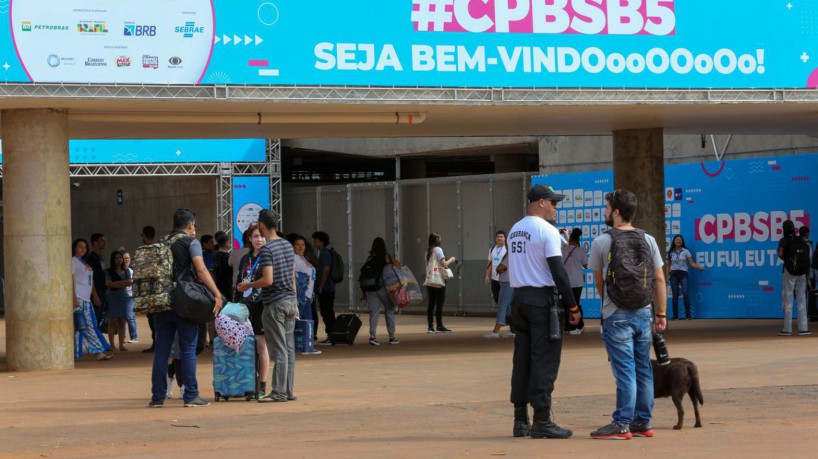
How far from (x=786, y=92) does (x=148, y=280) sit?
9.79 meters

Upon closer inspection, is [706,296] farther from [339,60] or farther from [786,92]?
[339,60]

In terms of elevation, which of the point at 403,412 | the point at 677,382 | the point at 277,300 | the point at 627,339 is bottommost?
the point at 403,412

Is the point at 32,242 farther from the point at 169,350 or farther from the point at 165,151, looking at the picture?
the point at 165,151

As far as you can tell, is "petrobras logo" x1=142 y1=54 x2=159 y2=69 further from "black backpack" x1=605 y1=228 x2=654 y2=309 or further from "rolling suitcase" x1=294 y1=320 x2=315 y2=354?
"black backpack" x1=605 y1=228 x2=654 y2=309

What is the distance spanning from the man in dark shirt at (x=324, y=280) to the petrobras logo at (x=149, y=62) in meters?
4.73

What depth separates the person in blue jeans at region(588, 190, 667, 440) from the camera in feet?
29.1

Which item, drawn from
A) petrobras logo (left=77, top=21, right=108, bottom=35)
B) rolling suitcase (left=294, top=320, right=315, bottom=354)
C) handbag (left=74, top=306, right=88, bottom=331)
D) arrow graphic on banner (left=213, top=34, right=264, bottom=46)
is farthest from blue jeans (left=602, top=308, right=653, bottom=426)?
handbag (left=74, top=306, right=88, bottom=331)

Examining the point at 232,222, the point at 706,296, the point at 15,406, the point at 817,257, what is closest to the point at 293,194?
the point at 232,222

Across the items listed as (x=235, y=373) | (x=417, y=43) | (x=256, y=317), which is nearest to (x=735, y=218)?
(x=417, y=43)

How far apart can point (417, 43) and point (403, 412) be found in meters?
6.53

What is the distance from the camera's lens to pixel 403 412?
10719 millimetres

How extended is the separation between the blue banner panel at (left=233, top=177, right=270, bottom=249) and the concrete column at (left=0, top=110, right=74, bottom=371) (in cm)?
1558

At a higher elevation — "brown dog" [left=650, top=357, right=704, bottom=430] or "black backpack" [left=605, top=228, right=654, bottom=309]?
"black backpack" [left=605, top=228, right=654, bottom=309]

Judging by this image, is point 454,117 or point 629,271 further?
point 454,117
